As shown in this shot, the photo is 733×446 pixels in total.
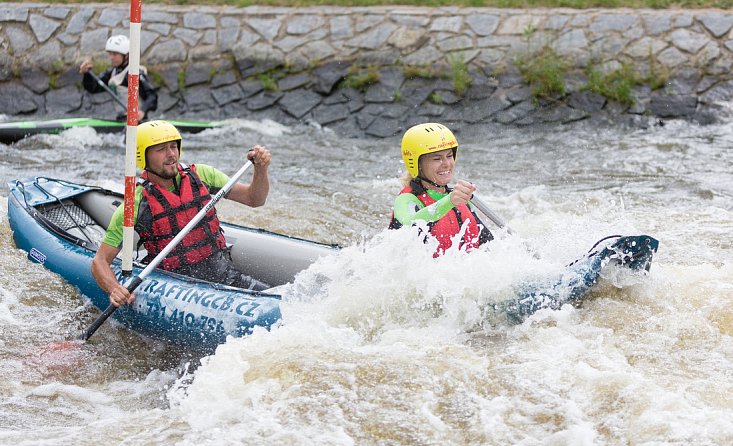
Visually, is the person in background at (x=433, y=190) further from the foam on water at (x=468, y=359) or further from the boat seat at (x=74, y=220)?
the boat seat at (x=74, y=220)

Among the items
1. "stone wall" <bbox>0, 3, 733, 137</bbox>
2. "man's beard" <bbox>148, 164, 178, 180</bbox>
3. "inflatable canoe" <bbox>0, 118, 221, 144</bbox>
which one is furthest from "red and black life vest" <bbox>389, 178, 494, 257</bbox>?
"inflatable canoe" <bbox>0, 118, 221, 144</bbox>

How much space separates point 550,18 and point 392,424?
9.66m

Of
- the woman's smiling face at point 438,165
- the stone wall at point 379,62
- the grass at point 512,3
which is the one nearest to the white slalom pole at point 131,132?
the woman's smiling face at point 438,165

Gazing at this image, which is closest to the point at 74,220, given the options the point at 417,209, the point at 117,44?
the point at 417,209

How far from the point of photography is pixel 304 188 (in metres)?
10.2

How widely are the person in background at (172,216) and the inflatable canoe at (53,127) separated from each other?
647 cm

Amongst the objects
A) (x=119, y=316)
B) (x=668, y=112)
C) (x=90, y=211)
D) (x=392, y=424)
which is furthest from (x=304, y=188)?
(x=392, y=424)

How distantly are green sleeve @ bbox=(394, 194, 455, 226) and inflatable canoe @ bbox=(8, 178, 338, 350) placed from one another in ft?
2.79

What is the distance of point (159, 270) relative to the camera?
5.98 meters

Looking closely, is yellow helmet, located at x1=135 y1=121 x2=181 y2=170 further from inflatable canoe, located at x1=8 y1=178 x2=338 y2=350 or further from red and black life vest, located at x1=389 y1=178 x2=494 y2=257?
red and black life vest, located at x1=389 y1=178 x2=494 y2=257

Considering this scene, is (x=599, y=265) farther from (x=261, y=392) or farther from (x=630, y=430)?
(x=261, y=392)

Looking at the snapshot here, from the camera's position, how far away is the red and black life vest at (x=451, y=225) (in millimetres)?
5637

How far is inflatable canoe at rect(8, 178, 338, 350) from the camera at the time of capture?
548cm

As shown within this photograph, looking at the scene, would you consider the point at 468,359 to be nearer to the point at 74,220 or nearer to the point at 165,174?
the point at 165,174
